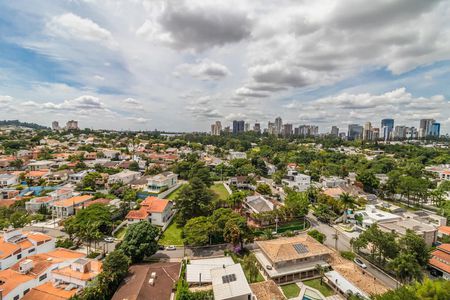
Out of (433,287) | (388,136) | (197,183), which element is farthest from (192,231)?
(388,136)

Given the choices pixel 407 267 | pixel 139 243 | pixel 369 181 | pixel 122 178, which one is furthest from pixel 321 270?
pixel 122 178

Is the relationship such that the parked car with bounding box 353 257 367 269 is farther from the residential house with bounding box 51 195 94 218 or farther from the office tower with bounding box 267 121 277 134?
the office tower with bounding box 267 121 277 134

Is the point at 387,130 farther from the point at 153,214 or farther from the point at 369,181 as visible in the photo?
the point at 153,214

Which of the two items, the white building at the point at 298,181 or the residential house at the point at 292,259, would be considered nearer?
the residential house at the point at 292,259

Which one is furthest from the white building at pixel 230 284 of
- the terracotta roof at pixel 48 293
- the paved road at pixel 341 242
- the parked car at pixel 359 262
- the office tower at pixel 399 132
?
the office tower at pixel 399 132

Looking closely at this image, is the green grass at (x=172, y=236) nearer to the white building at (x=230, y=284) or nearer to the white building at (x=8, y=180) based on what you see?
the white building at (x=230, y=284)

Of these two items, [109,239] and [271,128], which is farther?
[271,128]
